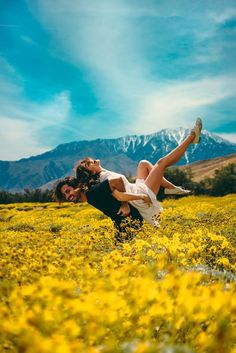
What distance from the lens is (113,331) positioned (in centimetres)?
319

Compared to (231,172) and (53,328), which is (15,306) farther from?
(231,172)

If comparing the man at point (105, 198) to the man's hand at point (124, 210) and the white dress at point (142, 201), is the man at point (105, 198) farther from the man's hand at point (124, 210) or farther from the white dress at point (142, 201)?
the white dress at point (142, 201)

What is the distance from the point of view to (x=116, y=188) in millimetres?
9578

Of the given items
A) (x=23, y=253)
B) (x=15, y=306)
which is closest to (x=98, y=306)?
(x=15, y=306)

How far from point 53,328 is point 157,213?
318 inches

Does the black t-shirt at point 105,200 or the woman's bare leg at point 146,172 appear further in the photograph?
the woman's bare leg at point 146,172

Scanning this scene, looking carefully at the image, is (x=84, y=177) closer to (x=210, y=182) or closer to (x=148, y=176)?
(x=148, y=176)

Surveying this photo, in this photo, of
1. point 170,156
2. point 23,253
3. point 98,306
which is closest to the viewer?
point 98,306

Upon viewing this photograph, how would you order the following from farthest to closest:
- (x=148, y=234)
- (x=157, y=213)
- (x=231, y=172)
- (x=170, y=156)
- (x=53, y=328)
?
(x=231, y=172), (x=157, y=213), (x=170, y=156), (x=148, y=234), (x=53, y=328)

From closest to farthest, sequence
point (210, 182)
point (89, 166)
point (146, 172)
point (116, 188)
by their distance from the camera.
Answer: point (116, 188), point (89, 166), point (146, 172), point (210, 182)

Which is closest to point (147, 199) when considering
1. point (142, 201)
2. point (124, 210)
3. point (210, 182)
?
point (142, 201)

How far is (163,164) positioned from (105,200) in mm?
1522

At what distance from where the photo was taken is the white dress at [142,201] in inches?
392

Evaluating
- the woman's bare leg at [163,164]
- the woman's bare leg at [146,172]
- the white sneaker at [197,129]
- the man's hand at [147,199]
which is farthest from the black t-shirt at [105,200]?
the white sneaker at [197,129]
